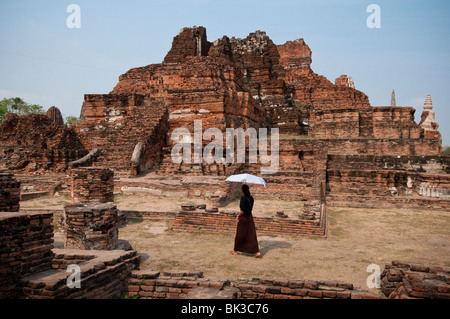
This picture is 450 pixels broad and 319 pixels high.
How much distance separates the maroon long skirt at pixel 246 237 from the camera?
5609 mm

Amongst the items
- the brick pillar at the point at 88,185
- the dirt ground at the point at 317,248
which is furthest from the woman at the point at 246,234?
the brick pillar at the point at 88,185

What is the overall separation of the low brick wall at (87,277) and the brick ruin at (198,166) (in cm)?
1

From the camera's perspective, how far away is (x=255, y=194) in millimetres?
11008

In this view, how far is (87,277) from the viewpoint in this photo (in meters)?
3.74

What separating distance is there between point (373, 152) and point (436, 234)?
866 cm

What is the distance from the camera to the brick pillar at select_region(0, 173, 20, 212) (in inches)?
228

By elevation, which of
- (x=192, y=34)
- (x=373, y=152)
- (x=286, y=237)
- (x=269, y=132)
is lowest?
(x=286, y=237)

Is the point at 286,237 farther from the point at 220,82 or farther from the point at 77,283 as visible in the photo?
the point at 220,82

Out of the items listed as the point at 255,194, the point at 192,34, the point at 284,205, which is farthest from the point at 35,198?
the point at 192,34
